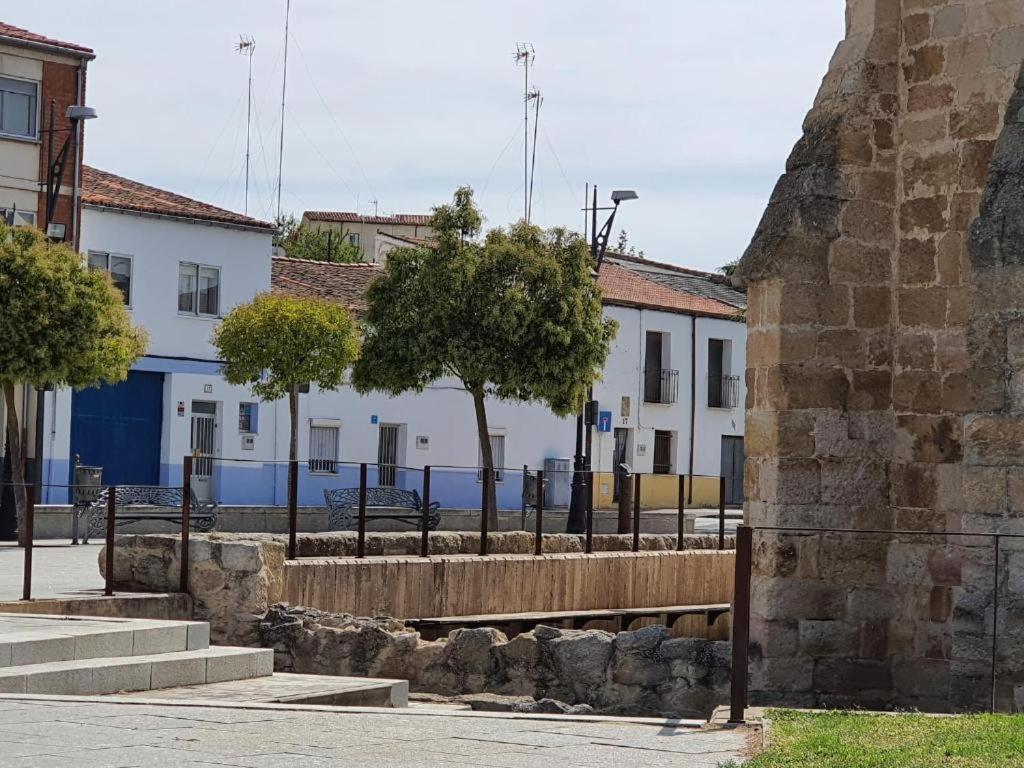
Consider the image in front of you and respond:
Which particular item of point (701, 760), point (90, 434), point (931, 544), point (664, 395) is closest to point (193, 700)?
point (701, 760)

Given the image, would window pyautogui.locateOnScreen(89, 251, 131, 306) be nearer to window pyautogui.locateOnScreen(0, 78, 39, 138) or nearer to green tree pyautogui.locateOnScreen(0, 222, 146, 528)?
window pyautogui.locateOnScreen(0, 78, 39, 138)

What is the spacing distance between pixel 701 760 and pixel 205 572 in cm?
759

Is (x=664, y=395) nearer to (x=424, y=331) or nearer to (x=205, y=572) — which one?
(x=424, y=331)

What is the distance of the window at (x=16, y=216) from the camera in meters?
33.3

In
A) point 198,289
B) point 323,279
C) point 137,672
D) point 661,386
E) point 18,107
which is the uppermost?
point 18,107

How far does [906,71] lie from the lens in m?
13.5

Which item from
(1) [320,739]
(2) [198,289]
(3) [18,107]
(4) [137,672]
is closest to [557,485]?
(2) [198,289]

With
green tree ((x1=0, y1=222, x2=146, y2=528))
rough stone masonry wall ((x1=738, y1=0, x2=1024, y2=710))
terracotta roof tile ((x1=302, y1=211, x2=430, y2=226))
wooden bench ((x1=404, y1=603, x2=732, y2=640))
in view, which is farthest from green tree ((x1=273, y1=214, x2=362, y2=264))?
rough stone masonry wall ((x1=738, y1=0, x2=1024, y2=710))

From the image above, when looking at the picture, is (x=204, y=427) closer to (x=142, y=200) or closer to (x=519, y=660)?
(x=142, y=200)

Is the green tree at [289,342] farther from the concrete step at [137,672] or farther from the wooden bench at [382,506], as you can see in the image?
the concrete step at [137,672]

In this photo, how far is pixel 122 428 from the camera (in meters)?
36.4

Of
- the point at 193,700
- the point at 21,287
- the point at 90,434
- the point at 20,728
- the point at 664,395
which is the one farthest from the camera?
the point at 664,395

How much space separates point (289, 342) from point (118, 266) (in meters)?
5.88

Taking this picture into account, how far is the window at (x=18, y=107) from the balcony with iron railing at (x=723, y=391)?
→ 2183cm
